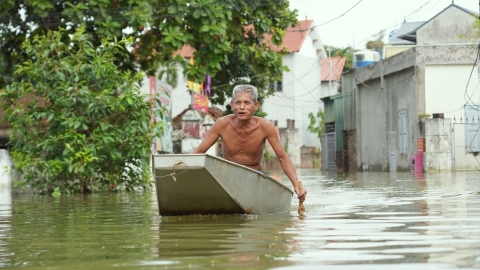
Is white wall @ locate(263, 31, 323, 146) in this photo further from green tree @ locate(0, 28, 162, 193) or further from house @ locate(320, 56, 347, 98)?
green tree @ locate(0, 28, 162, 193)

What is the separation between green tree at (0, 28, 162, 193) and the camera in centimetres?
1605

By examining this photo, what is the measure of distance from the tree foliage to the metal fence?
8860 mm

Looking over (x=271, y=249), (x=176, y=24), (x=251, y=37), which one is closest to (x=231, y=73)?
(x=251, y=37)

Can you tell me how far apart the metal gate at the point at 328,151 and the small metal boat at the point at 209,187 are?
32.3m

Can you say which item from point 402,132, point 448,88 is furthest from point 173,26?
point 402,132

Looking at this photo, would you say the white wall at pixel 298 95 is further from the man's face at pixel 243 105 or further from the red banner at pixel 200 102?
the man's face at pixel 243 105

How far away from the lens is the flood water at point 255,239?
16.5 ft

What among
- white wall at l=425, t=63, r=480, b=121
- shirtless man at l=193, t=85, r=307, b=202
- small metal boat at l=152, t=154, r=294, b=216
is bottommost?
small metal boat at l=152, t=154, r=294, b=216

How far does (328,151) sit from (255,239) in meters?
36.5

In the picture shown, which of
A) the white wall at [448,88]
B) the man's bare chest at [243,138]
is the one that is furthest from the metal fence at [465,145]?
the man's bare chest at [243,138]

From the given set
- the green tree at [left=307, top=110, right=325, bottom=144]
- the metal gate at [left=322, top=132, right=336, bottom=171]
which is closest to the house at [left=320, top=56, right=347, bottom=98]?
the green tree at [left=307, top=110, right=325, bottom=144]

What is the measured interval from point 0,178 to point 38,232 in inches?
532

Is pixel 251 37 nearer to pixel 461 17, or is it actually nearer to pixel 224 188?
pixel 224 188

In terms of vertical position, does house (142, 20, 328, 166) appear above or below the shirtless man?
above
